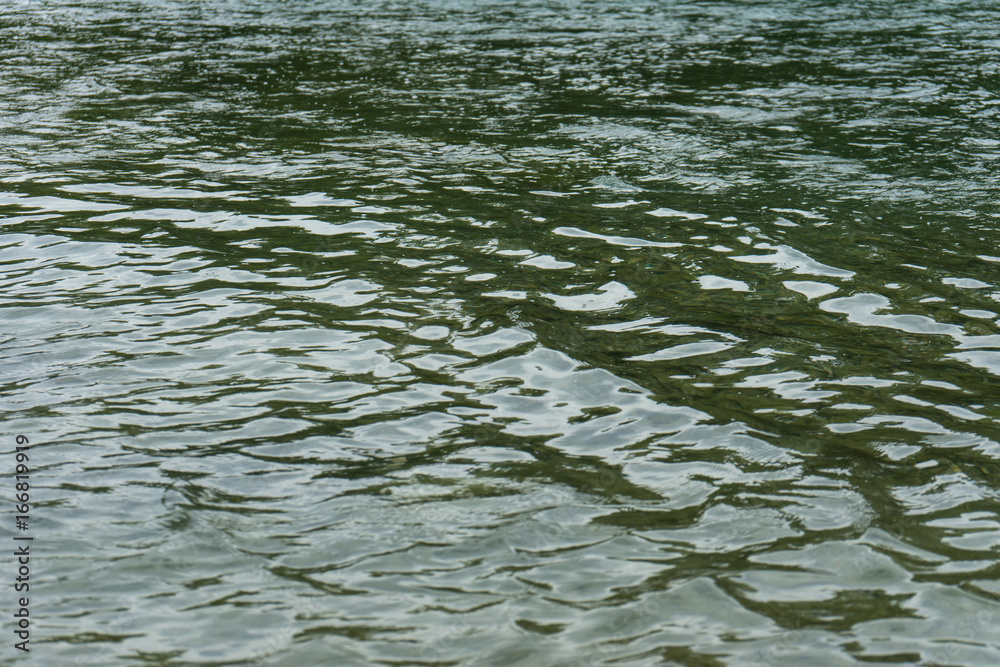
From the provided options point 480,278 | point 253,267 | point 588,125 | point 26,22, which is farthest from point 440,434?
point 26,22

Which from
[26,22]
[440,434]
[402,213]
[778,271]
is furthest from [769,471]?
[26,22]

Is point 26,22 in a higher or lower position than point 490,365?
higher

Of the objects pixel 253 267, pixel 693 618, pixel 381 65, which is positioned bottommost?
pixel 693 618

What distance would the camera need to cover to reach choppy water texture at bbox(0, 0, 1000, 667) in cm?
469

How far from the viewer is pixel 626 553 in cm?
508

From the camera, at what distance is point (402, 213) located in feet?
34.6

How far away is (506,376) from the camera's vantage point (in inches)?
276

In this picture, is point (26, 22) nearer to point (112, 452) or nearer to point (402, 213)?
point (402, 213)

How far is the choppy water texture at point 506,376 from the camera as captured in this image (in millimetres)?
4691

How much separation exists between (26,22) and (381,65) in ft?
28.8

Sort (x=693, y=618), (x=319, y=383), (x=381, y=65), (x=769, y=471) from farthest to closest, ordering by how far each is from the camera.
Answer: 1. (x=381, y=65)
2. (x=319, y=383)
3. (x=769, y=471)
4. (x=693, y=618)

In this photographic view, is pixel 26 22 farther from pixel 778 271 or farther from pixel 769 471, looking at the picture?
pixel 769 471

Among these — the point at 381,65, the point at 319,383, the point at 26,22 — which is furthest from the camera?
the point at 26,22

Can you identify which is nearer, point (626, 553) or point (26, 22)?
point (626, 553)
